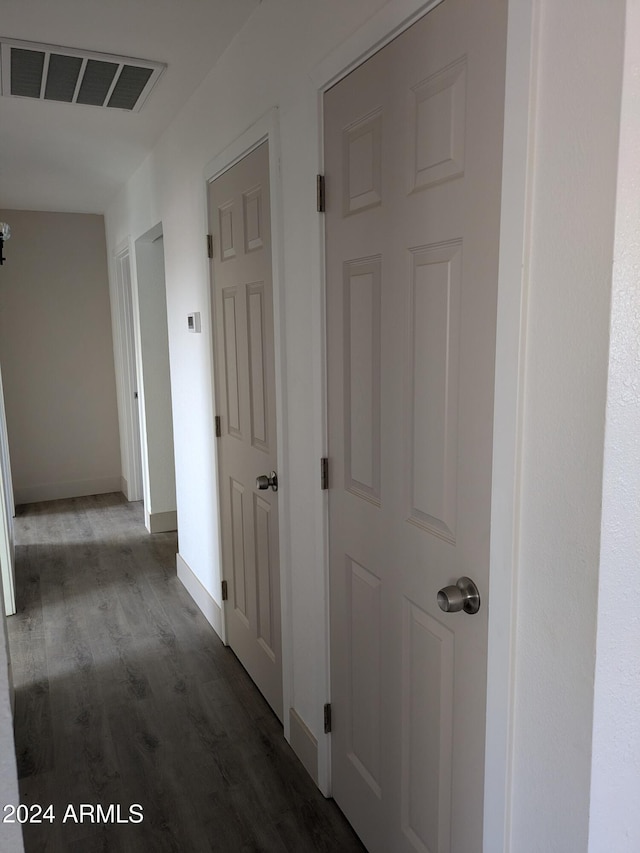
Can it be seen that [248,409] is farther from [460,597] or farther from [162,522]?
[162,522]

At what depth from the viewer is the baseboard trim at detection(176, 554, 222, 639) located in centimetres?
309

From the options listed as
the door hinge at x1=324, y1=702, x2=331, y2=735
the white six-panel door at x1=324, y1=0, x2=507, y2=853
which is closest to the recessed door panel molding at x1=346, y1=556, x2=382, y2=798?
the white six-panel door at x1=324, y1=0, x2=507, y2=853

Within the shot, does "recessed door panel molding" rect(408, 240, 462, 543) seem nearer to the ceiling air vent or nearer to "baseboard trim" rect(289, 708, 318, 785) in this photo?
"baseboard trim" rect(289, 708, 318, 785)

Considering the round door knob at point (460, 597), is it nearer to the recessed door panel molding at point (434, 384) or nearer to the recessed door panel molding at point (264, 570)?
the recessed door panel molding at point (434, 384)

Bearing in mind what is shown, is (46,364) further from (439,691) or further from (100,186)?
(439,691)

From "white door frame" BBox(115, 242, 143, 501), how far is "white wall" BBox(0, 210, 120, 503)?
31cm

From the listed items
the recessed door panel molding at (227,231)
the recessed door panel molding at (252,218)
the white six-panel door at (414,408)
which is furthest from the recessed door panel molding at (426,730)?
the recessed door panel molding at (227,231)

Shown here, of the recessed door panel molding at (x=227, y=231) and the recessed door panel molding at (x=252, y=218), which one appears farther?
the recessed door panel molding at (x=227, y=231)

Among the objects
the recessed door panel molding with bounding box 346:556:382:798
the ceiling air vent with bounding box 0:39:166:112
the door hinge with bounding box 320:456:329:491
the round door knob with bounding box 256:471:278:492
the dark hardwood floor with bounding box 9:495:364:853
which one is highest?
the ceiling air vent with bounding box 0:39:166:112

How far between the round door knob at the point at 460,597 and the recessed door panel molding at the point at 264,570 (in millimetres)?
1170

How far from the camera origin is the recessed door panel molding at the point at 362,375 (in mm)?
1533

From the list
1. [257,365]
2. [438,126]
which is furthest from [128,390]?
[438,126]

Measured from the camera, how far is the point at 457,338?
122 cm

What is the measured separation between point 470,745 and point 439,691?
0.13m
